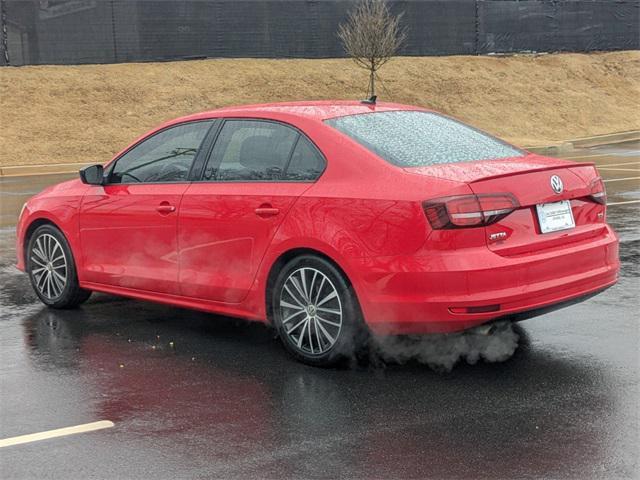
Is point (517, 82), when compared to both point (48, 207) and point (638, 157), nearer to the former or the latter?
point (638, 157)

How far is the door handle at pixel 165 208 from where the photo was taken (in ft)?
22.4

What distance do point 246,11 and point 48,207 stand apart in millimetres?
22947

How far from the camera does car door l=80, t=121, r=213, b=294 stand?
691cm

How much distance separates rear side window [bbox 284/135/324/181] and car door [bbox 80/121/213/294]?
2.95ft

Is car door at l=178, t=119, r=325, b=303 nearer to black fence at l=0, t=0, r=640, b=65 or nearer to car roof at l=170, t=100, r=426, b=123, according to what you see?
car roof at l=170, t=100, r=426, b=123

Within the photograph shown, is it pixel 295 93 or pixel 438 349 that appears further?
pixel 295 93

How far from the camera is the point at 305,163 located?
245 inches

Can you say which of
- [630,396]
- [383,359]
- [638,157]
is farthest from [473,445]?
[638,157]

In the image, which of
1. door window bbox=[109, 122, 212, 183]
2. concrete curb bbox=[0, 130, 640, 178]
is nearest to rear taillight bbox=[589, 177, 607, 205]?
door window bbox=[109, 122, 212, 183]

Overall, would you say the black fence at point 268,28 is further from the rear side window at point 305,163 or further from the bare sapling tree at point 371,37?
the rear side window at point 305,163

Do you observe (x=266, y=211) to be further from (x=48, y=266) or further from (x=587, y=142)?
(x=587, y=142)

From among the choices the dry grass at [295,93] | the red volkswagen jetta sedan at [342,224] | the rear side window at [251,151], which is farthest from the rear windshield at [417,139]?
the dry grass at [295,93]

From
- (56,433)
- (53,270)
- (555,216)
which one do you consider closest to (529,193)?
(555,216)

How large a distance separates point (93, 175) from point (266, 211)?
6.12ft
